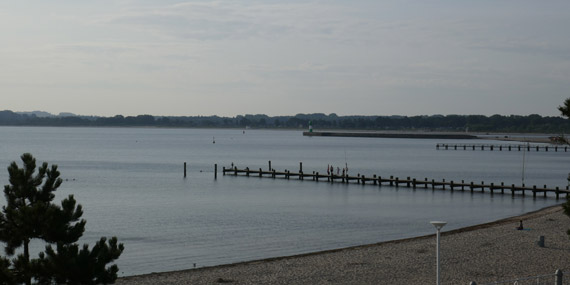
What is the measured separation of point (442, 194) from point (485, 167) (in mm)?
45875

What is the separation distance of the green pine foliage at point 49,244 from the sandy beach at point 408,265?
6.88 m

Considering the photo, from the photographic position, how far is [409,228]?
140 feet

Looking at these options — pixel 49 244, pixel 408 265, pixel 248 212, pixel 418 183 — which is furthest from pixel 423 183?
pixel 49 244

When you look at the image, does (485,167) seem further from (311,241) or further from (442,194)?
(311,241)

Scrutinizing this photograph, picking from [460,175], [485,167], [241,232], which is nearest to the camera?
[241,232]

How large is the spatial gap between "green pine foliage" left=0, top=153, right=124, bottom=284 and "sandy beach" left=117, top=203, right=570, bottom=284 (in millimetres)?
6879

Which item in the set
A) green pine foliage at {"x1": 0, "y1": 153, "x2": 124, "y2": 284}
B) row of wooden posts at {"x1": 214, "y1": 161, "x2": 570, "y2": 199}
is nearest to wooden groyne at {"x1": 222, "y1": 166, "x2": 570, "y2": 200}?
row of wooden posts at {"x1": 214, "y1": 161, "x2": 570, "y2": 199}

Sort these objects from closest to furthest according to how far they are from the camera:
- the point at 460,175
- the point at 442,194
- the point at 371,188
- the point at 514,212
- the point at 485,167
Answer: the point at 514,212 → the point at 442,194 → the point at 371,188 → the point at 460,175 → the point at 485,167

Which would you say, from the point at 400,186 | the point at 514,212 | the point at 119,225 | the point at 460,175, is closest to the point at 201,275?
the point at 119,225

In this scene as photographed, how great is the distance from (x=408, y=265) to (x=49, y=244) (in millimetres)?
14219

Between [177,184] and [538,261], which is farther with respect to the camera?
[177,184]

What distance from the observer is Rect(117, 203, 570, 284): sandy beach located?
24.6 meters

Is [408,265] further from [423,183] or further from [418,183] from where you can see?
[423,183]

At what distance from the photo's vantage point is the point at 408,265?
88.2 ft
